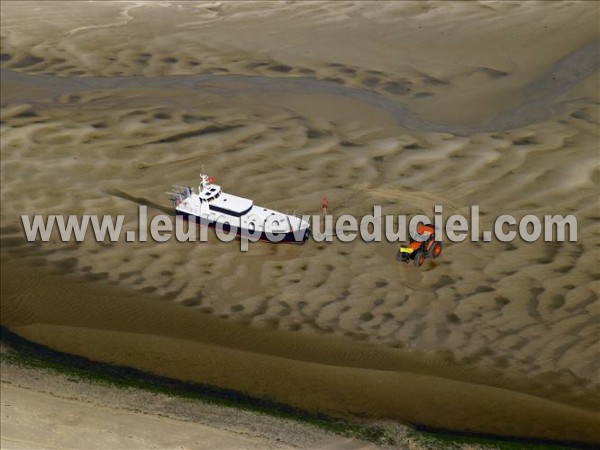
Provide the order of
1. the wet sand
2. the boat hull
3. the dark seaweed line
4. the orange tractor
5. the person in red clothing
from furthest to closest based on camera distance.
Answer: the person in red clothing → the boat hull → the orange tractor → the wet sand → the dark seaweed line

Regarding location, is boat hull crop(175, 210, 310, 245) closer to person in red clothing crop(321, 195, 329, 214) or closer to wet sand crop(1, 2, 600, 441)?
wet sand crop(1, 2, 600, 441)

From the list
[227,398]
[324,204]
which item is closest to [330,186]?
[324,204]

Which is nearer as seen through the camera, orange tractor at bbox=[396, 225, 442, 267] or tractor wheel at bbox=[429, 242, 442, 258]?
orange tractor at bbox=[396, 225, 442, 267]

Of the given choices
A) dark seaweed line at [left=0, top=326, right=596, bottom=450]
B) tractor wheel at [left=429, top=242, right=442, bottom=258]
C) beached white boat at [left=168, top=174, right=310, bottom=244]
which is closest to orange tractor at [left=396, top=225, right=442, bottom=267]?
tractor wheel at [left=429, top=242, right=442, bottom=258]

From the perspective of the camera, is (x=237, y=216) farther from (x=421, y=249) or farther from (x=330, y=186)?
(x=421, y=249)

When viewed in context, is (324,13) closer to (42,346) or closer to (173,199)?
(173,199)

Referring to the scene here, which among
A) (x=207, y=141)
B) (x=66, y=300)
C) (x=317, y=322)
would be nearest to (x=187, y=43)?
(x=207, y=141)

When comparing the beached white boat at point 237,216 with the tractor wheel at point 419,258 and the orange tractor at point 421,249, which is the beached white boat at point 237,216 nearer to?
the orange tractor at point 421,249

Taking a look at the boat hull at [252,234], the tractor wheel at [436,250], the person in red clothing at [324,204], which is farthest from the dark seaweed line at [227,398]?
the person in red clothing at [324,204]
